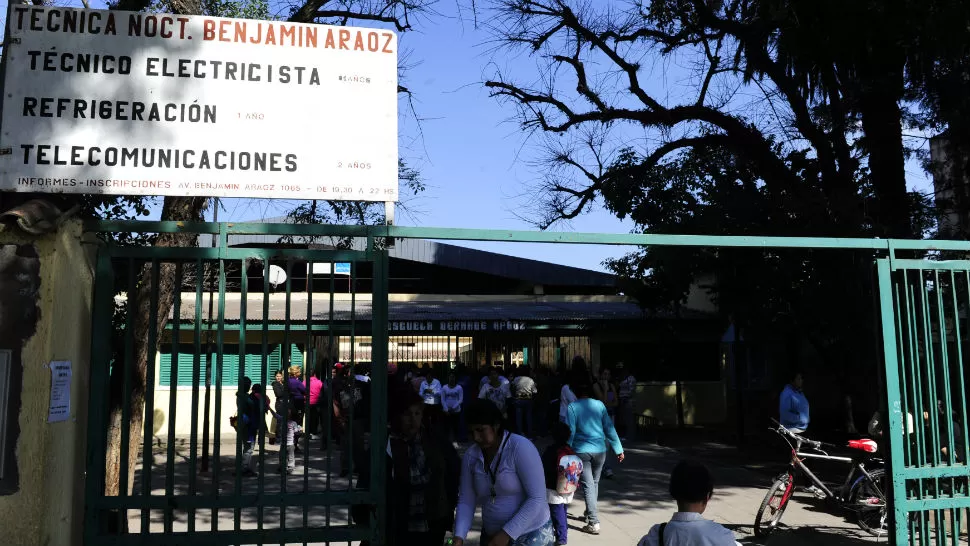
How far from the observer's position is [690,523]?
332cm

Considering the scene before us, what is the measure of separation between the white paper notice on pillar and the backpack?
13.7 feet

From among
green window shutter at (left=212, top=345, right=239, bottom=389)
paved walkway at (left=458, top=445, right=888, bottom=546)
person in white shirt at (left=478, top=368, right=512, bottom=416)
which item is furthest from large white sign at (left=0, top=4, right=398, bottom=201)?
green window shutter at (left=212, top=345, right=239, bottom=389)

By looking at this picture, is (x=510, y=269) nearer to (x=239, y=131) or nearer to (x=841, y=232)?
(x=841, y=232)

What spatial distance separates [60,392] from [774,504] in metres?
6.91

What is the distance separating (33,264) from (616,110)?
39.7 ft

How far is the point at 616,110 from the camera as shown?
14906 millimetres

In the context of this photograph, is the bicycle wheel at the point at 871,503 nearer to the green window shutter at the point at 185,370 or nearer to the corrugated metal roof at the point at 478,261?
the green window shutter at the point at 185,370

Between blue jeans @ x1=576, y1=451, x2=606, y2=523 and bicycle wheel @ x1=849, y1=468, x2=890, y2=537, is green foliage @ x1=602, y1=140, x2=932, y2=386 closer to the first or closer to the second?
bicycle wheel @ x1=849, y1=468, x2=890, y2=537

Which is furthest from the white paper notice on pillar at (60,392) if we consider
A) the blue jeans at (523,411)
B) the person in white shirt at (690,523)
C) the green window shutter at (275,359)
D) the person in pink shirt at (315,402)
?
the green window shutter at (275,359)

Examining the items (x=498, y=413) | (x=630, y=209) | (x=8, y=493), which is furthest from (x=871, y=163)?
(x=8, y=493)

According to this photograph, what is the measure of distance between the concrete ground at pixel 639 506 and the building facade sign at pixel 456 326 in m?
→ 4.19

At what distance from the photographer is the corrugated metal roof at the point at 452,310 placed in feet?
61.9

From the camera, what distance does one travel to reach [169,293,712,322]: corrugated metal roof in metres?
18.9

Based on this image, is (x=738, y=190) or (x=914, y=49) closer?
(x=914, y=49)
